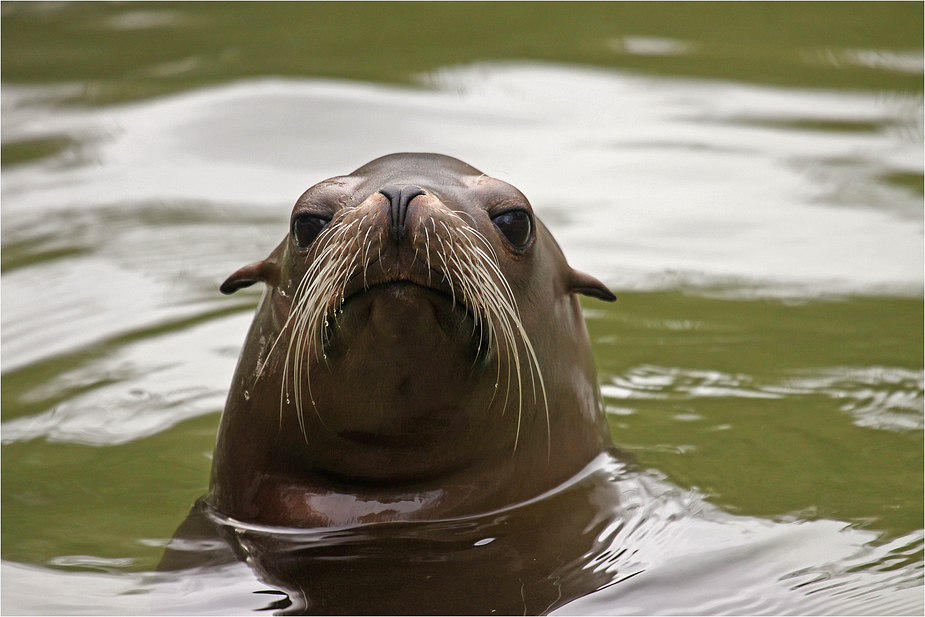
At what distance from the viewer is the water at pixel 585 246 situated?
15.6 feet

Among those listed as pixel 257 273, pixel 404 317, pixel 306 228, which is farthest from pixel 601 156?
pixel 404 317

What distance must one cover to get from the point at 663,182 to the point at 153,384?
4168 mm

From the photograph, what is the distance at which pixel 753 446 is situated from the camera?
564 centimetres

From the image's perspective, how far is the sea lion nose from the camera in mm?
3945

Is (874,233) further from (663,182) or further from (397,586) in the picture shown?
(397,586)

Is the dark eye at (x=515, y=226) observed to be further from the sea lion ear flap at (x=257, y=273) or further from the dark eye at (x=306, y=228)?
the sea lion ear flap at (x=257, y=273)

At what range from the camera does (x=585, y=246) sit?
8.13 metres

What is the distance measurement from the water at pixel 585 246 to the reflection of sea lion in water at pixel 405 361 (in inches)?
16.1

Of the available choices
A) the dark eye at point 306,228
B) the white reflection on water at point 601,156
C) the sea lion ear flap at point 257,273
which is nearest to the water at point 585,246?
the white reflection on water at point 601,156

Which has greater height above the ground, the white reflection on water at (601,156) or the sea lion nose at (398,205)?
the sea lion nose at (398,205)

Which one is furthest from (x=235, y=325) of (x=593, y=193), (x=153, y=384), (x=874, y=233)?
(x=874, y=233)

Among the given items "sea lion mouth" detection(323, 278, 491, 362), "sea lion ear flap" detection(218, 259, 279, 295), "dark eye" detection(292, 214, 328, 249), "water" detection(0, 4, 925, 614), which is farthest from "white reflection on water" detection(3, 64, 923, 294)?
"sea lion mouth" detection(323, 278, 491, 362)

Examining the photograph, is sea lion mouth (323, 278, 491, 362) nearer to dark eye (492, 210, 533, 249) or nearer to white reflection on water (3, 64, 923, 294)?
dark eye (492, 210, 533, 249)

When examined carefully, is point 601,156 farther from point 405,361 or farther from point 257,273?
point 405,361
